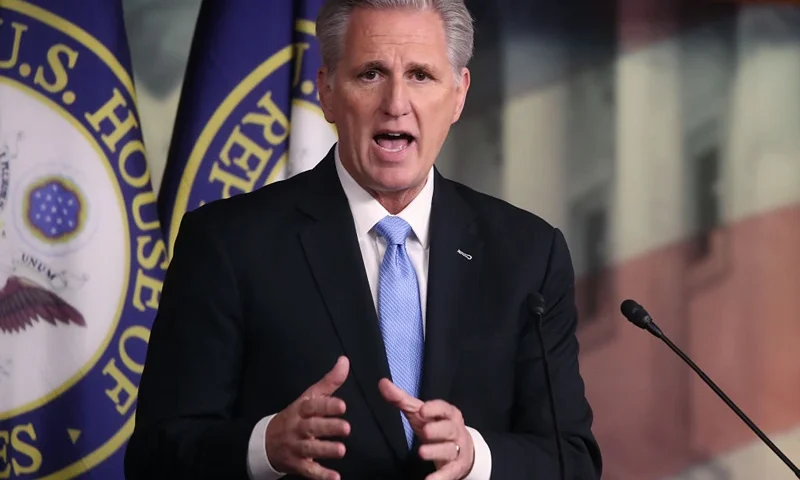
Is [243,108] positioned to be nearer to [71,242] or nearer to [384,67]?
[71,242]

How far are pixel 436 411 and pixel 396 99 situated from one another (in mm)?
577

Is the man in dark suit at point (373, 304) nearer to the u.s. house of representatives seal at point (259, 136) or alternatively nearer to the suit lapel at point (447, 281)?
the suit lapel at point (447, 281)

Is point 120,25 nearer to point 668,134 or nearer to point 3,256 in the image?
point 3,256

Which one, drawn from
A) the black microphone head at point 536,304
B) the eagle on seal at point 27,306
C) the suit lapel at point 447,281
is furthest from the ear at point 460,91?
the eagle on seal at point 27,306

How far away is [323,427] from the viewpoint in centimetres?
153

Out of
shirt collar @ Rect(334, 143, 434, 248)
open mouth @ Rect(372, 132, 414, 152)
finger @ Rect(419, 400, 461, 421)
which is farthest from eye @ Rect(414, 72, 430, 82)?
finger @ Rect(419, 400, 461, 421)

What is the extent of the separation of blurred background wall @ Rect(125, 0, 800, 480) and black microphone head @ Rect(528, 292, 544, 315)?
149 cm

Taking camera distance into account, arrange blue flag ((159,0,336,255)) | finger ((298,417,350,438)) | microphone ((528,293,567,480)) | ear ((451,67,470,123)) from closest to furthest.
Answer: finger ((298,417,350,438)), microphone ((528,293,567,480)), ear ((451,67,470,123)), blue flag ((159,0,336,255))

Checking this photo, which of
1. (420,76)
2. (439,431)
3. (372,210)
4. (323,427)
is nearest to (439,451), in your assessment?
(439,431)

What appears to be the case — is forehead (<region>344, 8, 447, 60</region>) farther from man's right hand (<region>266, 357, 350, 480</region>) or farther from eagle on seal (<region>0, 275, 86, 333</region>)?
eagle on seal (<region>0, 275, 86, 333</region>)

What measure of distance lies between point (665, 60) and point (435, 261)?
5.55ft

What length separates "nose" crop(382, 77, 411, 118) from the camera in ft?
6.19

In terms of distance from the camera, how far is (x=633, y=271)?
3305 millimetres

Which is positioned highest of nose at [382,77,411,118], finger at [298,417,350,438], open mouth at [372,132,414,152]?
nose at [382,77,411,118]
